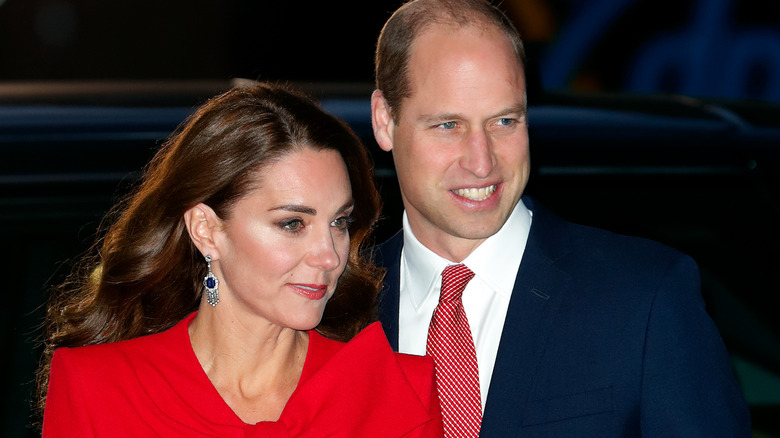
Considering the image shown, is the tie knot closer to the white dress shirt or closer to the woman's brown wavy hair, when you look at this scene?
the white dress shirt

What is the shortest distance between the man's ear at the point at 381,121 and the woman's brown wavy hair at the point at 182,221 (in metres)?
0.14

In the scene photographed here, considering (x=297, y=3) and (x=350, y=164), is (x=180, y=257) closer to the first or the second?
(x=350, y=164)

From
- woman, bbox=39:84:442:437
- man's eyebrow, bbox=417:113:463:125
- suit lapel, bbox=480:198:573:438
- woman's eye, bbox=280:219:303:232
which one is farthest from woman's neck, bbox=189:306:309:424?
man's eyebrow, bbox=417:113:463:125

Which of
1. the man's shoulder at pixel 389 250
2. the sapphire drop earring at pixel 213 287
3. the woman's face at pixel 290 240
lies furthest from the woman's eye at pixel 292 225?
the man's shoulder at pixel 389 250

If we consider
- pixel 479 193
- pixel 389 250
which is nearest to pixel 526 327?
pixel 479 193

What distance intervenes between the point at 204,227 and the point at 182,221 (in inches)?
4.3

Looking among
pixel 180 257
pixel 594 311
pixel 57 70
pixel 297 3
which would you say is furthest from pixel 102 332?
pixel 57 70

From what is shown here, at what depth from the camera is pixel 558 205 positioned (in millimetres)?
2840

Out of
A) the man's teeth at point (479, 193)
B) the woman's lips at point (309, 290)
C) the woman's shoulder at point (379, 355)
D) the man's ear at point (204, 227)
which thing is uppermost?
the man's teeth at point (479, 193)

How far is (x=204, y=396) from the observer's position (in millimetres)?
2334

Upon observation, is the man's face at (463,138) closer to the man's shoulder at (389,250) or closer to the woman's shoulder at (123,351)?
the man's shoulder at (389,250)

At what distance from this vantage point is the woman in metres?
2.27

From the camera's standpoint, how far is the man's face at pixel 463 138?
245 cm

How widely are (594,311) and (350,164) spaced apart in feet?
2.14
